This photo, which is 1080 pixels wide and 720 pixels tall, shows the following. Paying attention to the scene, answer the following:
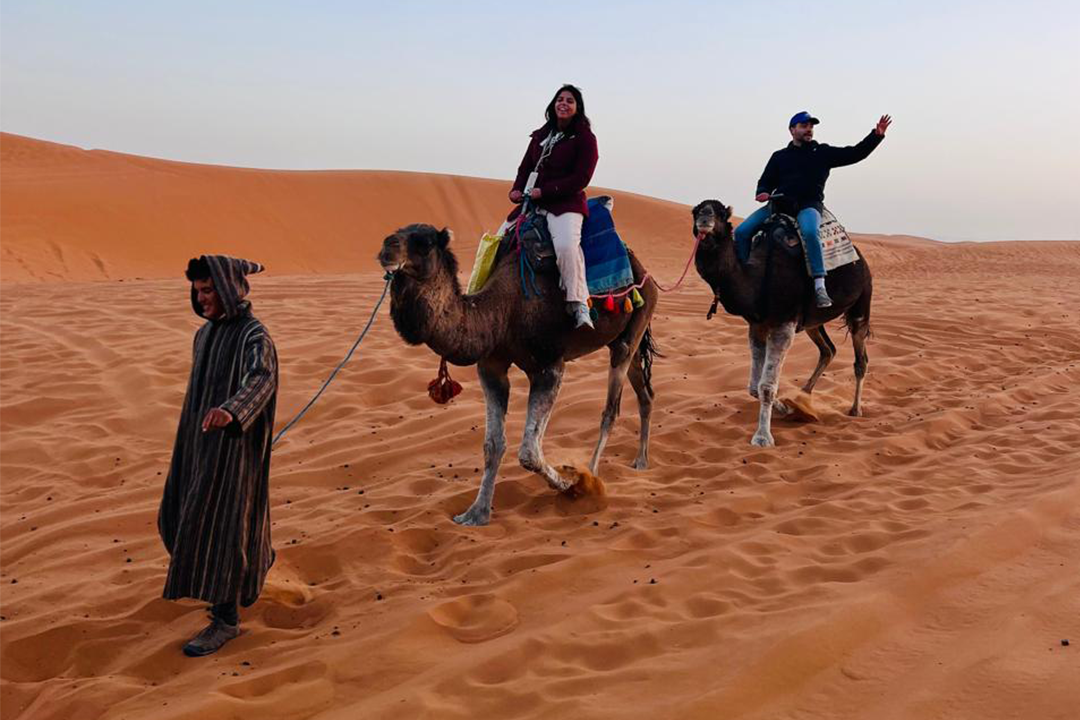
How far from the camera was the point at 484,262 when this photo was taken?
238 inches

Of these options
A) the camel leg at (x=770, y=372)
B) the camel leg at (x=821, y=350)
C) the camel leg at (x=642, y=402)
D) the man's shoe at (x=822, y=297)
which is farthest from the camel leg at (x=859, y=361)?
the camel leg at (x=642, y=402)

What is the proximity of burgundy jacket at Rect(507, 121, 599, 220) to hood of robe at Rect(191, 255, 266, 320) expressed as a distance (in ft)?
7.55

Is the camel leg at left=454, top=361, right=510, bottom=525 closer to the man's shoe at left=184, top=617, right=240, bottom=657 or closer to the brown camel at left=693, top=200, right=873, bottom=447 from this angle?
the man's shoe at left=184, top=617, right=240, bottom=657

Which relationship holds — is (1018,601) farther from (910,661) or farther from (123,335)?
(123,335)

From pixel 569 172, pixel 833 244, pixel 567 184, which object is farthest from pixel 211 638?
pixel 833 244

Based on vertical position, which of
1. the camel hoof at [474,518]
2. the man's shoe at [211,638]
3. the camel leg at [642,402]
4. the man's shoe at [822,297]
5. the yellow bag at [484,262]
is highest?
the yellow bag at [484,262]

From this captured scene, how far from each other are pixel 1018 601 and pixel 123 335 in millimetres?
10974

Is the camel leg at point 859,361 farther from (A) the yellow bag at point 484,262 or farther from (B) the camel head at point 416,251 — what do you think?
(B) the camel head at point 416,251

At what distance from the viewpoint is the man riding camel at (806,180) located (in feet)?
26.6

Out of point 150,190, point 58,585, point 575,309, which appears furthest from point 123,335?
point 150,190

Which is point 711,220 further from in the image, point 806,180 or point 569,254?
point 569,254

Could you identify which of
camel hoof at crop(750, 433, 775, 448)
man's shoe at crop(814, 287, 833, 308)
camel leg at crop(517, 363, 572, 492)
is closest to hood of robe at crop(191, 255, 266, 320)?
camel leg at crop(517, 363, 572, 492)

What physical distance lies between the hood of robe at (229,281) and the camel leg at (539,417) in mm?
2138

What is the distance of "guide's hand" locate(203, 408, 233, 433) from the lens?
13.2 feet
